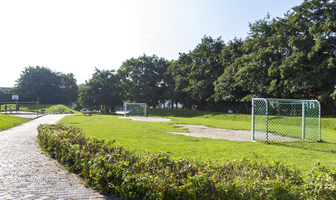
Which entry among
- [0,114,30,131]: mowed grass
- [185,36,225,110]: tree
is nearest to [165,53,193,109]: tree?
[185,36,225,110]: tree

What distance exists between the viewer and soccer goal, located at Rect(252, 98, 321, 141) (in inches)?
403

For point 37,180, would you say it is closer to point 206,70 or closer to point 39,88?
point 206,70

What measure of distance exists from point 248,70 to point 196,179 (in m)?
24.7

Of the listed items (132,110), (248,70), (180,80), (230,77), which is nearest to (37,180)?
(248,70)

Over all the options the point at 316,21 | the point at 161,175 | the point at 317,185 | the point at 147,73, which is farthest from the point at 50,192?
the point at 147,73

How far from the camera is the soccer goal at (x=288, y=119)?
10.2 meters

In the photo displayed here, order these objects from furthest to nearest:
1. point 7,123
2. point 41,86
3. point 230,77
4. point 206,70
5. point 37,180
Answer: point 41,86 → point 206,70 → point 230,77 → point 7,123 → point 37,180

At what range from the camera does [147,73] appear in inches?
1815

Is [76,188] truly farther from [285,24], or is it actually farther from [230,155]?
[285,24]

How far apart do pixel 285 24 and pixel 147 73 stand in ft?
92.8

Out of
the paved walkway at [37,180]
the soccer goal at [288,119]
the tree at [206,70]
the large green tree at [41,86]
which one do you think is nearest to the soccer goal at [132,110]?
the tree at [206,70]

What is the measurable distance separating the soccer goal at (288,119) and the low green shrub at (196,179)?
6.08 m

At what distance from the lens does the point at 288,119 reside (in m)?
13.0

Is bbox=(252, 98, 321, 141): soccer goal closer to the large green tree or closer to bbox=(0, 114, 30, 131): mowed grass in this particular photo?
bbox=(0, 114, 30, 131): mowed grass
